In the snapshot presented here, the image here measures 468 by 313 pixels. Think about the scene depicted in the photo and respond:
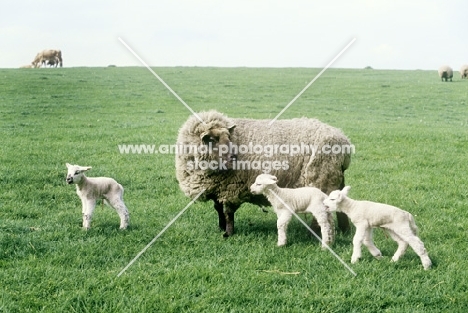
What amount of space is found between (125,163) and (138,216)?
14.3 feet

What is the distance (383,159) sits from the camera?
Answer: 13.7m

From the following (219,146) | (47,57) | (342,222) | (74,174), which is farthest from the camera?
(47,57)

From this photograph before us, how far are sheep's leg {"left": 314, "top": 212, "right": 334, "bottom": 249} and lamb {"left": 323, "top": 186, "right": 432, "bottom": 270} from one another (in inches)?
13.4

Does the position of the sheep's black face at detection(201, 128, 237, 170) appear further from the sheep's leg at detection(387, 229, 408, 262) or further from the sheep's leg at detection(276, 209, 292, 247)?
the sheep's leg at detection(387, 229, 408, 262)

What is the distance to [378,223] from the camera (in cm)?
629

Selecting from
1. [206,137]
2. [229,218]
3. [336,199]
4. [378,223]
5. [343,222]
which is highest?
[206,137]

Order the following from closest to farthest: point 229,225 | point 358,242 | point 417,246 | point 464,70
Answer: point 417,246 → point 358,242 → point 229,225 → point 464,70

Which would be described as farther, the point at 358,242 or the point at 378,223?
the point at 358,242

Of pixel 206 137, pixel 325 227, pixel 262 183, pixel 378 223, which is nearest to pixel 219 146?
pixel 206 137

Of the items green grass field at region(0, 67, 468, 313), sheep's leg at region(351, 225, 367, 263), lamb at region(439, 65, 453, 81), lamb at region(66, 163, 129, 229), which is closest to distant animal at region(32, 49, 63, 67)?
green grass field at region(0, 67, 468, 313)

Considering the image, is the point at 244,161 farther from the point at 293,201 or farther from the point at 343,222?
the point at 343,222

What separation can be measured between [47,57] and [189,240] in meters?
48.2

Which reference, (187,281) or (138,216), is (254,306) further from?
(138,216)

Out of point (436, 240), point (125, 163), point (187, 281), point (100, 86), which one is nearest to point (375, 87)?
point (100, 86)
